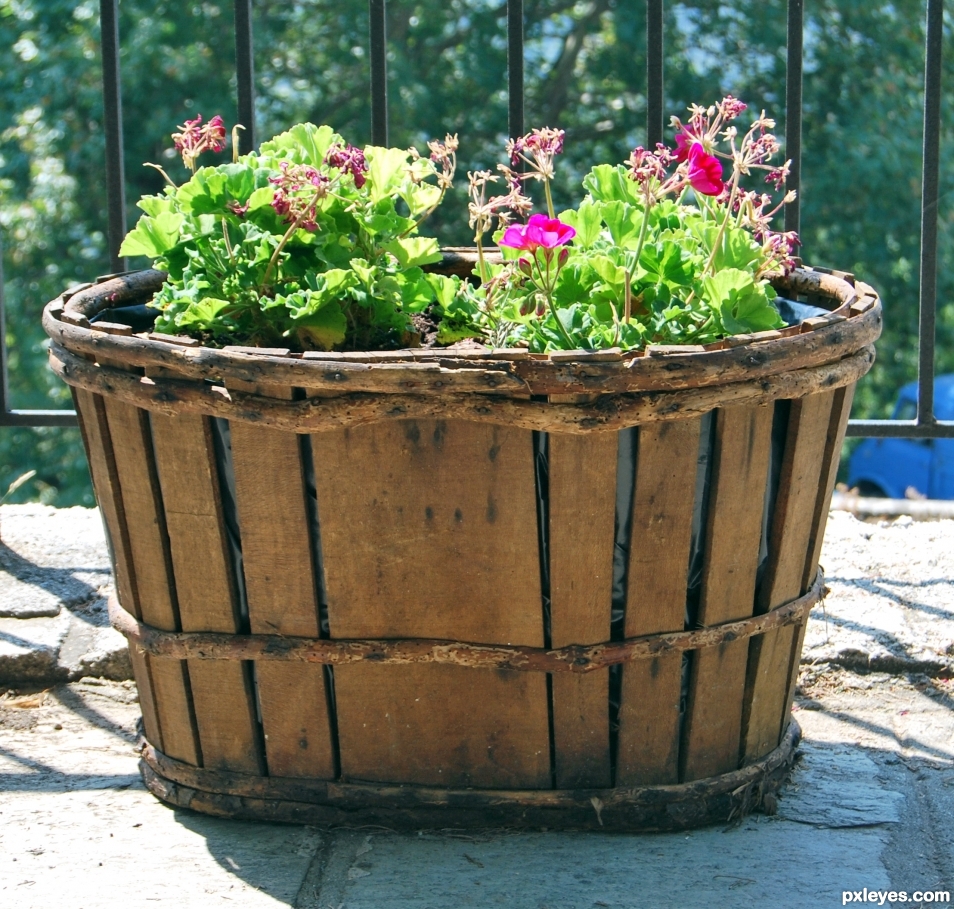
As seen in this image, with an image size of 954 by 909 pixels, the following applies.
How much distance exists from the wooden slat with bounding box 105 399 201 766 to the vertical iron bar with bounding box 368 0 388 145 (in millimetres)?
943

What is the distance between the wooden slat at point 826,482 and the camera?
1.80 metres

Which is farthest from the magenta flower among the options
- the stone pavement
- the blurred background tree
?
the blurred background tree

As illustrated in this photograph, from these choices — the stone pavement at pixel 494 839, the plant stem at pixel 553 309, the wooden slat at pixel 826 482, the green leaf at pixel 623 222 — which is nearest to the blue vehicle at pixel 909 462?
the stone pavement at pixel 494 839

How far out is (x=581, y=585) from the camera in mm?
1680

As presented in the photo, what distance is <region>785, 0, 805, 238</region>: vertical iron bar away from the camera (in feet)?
8.13

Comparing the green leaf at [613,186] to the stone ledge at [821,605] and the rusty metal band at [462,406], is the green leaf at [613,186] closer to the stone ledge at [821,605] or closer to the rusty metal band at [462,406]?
the rusty metal band at [462,406]

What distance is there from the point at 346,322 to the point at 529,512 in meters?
0.44

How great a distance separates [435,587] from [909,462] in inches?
298

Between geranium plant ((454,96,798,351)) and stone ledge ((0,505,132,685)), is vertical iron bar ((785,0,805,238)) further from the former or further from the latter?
stone ledge ((0,505,132,685))

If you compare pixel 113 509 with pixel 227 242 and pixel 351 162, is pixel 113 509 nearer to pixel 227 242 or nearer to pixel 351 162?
pixel 227 242

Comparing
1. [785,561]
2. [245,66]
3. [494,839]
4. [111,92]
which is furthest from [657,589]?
[111,92]

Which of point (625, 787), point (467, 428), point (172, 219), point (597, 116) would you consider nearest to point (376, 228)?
point (172, 219)

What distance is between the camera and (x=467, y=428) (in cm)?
160

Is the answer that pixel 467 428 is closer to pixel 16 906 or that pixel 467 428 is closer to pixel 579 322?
pixel 579 322
